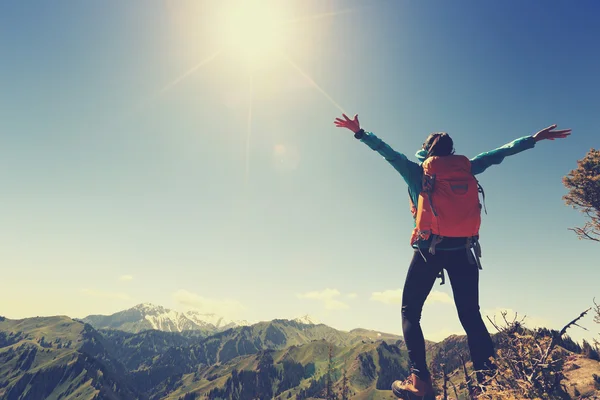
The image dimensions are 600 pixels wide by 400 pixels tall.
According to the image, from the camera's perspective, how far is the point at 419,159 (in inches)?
209

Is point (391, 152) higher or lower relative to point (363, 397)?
higher

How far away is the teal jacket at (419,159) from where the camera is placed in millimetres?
4875

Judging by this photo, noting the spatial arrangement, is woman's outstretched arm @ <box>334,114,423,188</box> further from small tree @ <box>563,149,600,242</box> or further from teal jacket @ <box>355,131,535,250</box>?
small tree @ <box>563,149,600,242</box>

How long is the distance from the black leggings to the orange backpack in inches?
16.0

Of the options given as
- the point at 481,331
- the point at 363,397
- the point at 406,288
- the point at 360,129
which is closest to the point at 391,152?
the point at 360,129

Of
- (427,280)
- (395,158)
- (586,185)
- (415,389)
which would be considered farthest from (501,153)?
(586,185)

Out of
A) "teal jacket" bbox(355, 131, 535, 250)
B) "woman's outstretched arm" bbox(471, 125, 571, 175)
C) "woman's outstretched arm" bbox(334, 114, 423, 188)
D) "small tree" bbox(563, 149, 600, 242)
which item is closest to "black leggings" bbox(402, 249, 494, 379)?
"teal jacket" bbox(355, 131, 535, 250)

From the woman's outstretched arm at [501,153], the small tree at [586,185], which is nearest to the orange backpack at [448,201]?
the woman's outstretched arm at [501,153]

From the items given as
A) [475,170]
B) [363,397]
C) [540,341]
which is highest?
[475,170]

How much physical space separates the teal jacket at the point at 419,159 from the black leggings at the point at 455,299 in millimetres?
256

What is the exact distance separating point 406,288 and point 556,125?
4013 millimetres

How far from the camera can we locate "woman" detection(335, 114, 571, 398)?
171 inches

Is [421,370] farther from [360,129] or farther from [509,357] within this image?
[360,129]

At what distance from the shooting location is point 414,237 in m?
4.78
